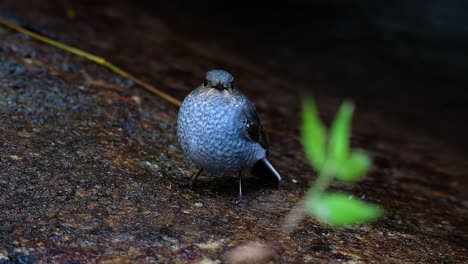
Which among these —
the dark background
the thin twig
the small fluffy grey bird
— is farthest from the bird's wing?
the dark background

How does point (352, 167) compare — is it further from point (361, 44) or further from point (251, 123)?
point (361, 44)

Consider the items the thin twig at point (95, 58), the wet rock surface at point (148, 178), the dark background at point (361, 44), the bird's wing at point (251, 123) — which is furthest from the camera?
the dark background at point (361, 44)

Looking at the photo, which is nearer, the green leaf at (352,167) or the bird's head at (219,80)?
the green leaf at (352,167)

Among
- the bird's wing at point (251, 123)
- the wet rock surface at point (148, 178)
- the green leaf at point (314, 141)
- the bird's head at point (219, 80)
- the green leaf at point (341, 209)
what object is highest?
the green leaf at point (314, 141)

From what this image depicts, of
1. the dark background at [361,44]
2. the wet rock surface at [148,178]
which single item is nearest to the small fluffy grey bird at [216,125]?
the wet rock surface at [148,178]

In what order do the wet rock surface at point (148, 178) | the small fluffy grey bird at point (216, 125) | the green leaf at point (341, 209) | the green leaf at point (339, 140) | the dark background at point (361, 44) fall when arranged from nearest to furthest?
the green leaf at point (341, 209), the green leaf at point (339, 140), the wet rock surface at point (148, 178), the small fluffy grey bird at point (216, 125), the dark background at point (361, 44)

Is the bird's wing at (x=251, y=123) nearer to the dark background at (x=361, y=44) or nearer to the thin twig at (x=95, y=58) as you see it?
the thin twig at (x=95, y=58)

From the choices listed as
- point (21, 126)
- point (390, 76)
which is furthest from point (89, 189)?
point (390, 76)
